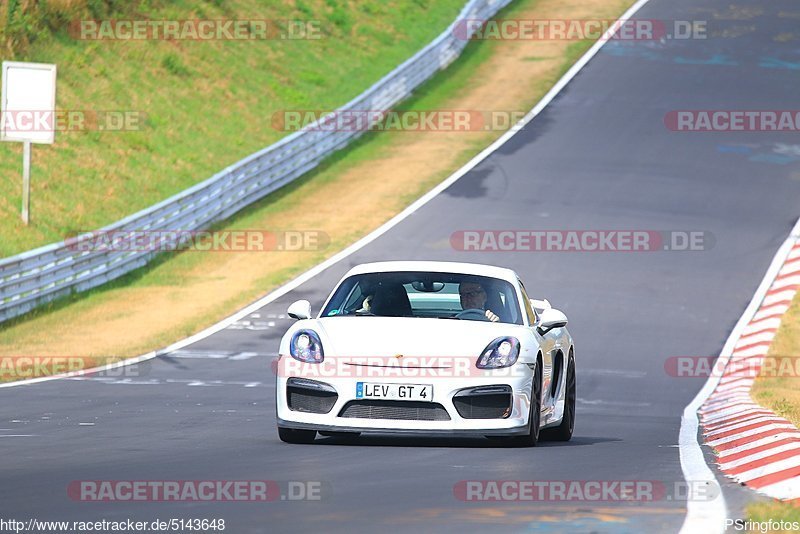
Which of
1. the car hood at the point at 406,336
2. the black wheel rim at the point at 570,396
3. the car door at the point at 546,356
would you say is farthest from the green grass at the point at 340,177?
the car hood at the point at 406,336

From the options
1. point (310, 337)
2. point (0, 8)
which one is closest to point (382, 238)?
point (0, 8)

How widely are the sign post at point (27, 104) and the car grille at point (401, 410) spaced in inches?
672

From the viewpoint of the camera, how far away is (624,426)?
13422 millimetres

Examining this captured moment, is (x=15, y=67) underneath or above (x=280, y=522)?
above

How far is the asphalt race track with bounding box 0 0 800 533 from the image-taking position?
7199mm

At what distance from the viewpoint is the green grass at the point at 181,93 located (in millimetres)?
29297

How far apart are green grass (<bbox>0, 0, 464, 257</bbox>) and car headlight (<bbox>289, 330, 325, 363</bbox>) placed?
15944 millimetres

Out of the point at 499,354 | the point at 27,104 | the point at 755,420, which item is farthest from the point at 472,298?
the point at 27,104

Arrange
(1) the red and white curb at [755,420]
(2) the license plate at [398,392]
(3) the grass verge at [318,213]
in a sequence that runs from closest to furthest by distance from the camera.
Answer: (1) the red and white curb at [755,420] → (2) the license plate at [398,392] → (3) the grass verge at [318,213]

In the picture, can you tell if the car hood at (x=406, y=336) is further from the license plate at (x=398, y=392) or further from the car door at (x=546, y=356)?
the car door at (x=546, y=356)

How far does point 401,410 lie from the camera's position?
9883 mm

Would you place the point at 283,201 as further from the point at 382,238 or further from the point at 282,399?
the point at 282,399

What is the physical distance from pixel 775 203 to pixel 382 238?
27.6 ft

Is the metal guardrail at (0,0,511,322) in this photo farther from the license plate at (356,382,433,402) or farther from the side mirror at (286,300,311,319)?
the license plate at (356,382,433,402)
